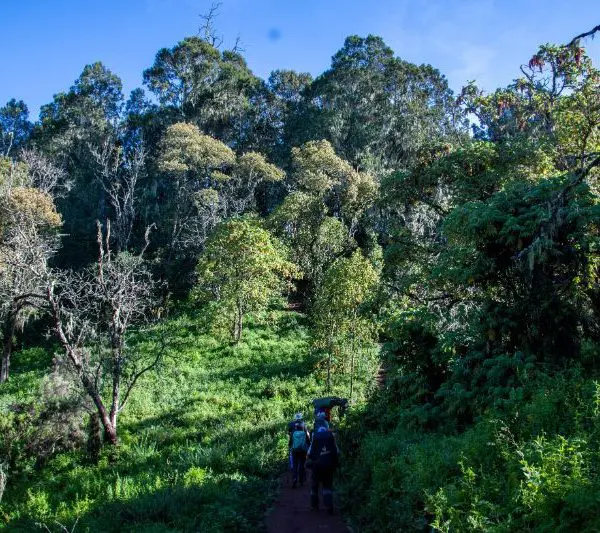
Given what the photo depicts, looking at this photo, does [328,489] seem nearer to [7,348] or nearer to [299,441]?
[299,441]

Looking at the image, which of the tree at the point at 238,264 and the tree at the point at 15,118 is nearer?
the tree at the point at 238,264

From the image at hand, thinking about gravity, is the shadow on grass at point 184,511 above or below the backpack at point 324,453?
below

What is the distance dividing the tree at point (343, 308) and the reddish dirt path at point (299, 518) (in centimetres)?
952

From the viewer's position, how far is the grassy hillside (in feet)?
27.2

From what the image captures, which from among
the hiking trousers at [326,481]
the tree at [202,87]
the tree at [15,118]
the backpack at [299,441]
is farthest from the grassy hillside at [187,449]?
the tree at [15,118]

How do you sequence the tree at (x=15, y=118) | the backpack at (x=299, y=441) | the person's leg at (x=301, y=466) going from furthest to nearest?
1. the tree at (x=15, y=118)
2. the person's leg at (x=301, y=466)
3. the backpack at (x=299, y=441)

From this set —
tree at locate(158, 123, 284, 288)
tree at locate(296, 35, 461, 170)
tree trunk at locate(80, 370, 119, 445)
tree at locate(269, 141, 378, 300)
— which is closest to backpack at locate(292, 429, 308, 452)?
tree trunk at locate(80, 370, 119, 445)

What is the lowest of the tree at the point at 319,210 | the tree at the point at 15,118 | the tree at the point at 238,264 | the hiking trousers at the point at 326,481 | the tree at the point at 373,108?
the hiking trousers at the point at 326,481

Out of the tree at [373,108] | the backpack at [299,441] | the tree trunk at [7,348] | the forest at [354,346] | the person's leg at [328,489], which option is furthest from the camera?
the tree at [373,108]

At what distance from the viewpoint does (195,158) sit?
37.5 m

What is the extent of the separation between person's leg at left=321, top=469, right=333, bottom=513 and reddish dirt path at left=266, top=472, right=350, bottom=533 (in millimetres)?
185

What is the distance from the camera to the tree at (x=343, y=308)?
62.6 ft

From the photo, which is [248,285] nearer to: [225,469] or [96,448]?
[96,448]

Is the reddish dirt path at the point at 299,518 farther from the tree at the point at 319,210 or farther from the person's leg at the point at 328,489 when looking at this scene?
the tree at the point at 319,210
